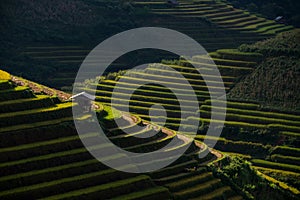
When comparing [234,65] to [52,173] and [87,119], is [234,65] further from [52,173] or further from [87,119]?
[52,173]

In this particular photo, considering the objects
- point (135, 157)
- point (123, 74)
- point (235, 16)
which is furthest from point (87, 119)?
point (235, 16)

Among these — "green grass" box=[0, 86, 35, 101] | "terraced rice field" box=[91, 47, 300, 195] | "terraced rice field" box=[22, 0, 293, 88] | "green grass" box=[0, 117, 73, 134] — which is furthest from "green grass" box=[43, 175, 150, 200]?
"terraced rice field" box=[22, 0, 293, 88]

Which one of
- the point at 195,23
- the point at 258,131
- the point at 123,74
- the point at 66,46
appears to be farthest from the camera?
the point at 195,23

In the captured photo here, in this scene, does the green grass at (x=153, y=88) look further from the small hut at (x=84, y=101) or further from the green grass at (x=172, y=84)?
the small hut at (x=84, y=101)

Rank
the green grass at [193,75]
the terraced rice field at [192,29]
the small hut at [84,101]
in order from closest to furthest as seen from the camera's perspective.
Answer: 1. the small hut at [84,101]
2. the green grass at [193,75]
3. the terraced rice field at [192,29]

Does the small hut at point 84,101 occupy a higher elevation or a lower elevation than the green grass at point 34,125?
higher

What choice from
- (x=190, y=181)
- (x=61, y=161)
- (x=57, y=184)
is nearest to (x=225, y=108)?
(x=190, y=181)

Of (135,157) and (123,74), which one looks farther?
(123,74)

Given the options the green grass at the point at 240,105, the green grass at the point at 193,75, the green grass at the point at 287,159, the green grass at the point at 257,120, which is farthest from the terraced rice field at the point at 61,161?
the green grass at the point at 193,75
